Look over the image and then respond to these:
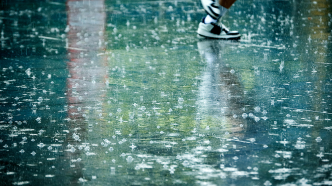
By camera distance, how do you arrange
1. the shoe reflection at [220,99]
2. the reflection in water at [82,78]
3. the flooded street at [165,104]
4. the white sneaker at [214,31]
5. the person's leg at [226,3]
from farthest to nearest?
the white sneaker at [214,31], the person's leg at [226,3], the shoe reflection at [220,99], the reflection in water at [82,78], the flooded street at [165,104]

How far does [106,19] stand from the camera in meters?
8.07

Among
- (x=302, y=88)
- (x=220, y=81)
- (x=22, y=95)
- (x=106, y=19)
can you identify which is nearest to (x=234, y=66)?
(x=220, y=81)

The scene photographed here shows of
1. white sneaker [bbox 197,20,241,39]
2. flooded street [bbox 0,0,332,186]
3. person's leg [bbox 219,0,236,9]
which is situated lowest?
flooded street [bbox 0,0,332,186]

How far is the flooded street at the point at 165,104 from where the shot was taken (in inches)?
111

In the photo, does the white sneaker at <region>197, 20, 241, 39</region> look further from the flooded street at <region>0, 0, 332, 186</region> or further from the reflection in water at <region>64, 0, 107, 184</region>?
the reflection in water at <region>64, 0, 107, 184</region>

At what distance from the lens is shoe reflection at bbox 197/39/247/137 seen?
3.48 meters

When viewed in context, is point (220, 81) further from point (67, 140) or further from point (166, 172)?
point (166, 172)

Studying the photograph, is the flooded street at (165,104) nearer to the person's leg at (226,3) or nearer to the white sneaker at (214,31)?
the white sneaker at (214,31)

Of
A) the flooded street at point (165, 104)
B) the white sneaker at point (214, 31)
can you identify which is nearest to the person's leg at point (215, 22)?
the white sneaker at point (214, 31)

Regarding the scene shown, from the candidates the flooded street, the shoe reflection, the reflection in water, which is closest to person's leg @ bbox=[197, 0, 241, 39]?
the flooded street

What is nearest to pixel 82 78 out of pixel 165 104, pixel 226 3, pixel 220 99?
pixel 165 104

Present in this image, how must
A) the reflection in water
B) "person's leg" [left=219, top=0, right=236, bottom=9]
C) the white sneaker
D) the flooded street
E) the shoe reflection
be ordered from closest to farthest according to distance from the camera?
the flooded street → the reflection in water → the shoe reflection → "person's leg" [left=219, top=0, right=236, bottom=9] → the white sneaker

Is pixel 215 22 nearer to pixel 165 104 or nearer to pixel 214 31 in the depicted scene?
pixel 214 31

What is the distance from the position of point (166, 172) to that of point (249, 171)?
0.36 metres
